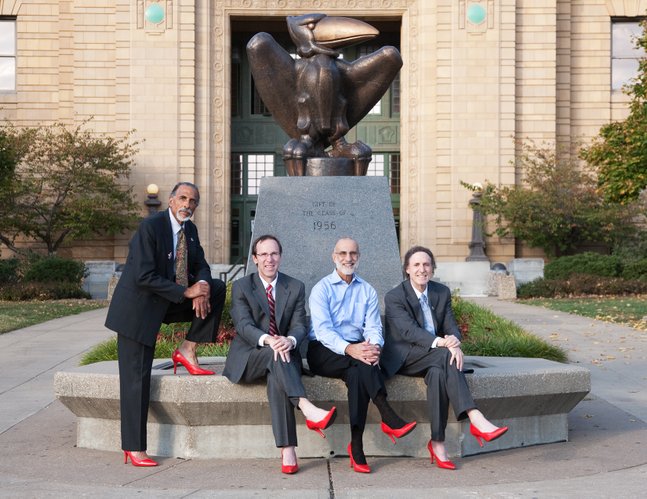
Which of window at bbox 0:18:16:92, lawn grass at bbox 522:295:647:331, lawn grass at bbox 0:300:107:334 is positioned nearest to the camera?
lawn grass at bbox 0:300:107:334

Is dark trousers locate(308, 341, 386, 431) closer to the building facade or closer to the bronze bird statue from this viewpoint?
the bronze bird statue

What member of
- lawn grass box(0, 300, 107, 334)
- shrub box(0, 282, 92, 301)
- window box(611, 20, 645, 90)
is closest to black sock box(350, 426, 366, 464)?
lawn grass box(0, 300, 107, 334)

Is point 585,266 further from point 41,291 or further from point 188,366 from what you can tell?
point 188,366

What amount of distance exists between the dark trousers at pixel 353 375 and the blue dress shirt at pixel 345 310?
0.16 meters

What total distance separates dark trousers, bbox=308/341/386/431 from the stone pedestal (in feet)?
9.53

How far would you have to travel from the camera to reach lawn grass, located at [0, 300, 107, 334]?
18.6 metres

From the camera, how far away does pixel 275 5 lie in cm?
3369

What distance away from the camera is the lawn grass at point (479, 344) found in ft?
33.4

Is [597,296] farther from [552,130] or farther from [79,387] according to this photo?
[79,387]

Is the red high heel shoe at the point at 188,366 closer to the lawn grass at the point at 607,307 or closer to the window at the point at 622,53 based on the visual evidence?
the lawn grass at the point at 607,307

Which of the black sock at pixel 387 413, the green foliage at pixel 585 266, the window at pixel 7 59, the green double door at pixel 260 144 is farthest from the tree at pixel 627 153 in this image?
the window at pixel 7 59

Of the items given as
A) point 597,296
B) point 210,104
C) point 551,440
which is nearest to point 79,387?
point 551,440

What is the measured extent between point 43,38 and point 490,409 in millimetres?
31066

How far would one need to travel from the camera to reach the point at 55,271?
28.5 metres
